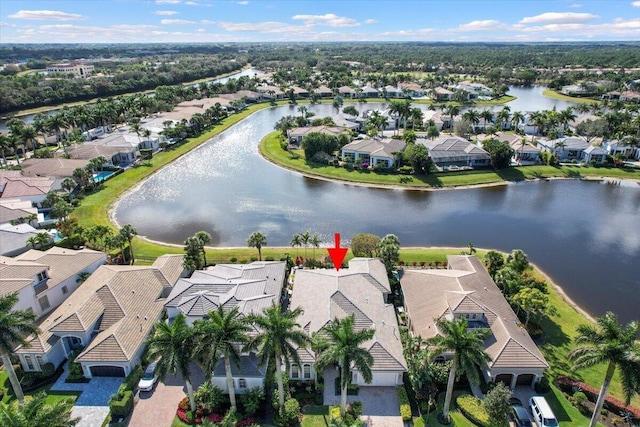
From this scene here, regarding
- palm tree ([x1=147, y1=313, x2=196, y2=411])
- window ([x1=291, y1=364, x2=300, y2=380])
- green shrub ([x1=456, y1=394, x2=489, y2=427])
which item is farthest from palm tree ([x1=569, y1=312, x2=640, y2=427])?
palm tree ([x1=147, y1=313, x2=196, y2=411])

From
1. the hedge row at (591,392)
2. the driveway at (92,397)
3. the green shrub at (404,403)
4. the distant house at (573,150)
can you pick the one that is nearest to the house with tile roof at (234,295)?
the driveway at (92,397)

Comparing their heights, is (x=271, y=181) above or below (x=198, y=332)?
below

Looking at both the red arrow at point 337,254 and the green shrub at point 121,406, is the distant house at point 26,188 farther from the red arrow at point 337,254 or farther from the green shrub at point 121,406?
the green shrub at point 121,406

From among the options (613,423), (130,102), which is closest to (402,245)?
(613,423)

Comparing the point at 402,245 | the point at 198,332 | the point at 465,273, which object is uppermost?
the point at 198,332

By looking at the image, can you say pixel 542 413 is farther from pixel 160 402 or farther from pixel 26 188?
pixel 26 188

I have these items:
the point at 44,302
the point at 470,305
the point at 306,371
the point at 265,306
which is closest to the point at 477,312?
the point at 470,305

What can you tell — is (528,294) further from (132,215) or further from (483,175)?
(132,215)
